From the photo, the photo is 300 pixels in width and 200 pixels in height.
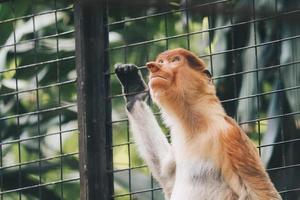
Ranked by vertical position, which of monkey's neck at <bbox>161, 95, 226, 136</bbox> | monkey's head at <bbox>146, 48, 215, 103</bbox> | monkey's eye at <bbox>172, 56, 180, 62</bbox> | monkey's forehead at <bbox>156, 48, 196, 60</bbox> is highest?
monkey's forehead at <bbox>156, 48, 196, 60</bbox>

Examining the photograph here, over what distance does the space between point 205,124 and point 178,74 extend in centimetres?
32

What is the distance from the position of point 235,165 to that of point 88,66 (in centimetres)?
119

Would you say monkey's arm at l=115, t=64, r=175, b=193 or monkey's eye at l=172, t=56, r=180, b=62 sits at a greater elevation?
monkey's eye at l=172, t=56, r=180, b=62

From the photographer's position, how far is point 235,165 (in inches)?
244

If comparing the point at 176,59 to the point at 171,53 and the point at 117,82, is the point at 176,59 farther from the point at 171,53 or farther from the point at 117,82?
the point at 117,82

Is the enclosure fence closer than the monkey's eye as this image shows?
No

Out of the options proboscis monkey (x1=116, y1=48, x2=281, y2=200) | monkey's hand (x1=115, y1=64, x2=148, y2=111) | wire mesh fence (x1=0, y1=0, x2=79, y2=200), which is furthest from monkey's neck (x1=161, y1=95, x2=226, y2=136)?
wire mesh fence (x1=0, y1=0, x2=79, y2=200)

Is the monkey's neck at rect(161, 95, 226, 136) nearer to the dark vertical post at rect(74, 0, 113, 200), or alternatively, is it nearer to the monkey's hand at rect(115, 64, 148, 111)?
the monkey's hand at rect(115, 64, 148, 111)

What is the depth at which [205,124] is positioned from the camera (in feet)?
21.3

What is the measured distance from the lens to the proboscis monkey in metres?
6.20

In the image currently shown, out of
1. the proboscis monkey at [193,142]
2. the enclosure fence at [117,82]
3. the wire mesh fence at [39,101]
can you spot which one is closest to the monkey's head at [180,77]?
the proboscis monkey at [193,142]

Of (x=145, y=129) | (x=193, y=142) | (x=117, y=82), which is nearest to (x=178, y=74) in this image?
(x=193, y=142)

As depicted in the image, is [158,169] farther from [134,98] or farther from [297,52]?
[297,52]

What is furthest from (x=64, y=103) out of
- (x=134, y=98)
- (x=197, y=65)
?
(x=197, y=65)
